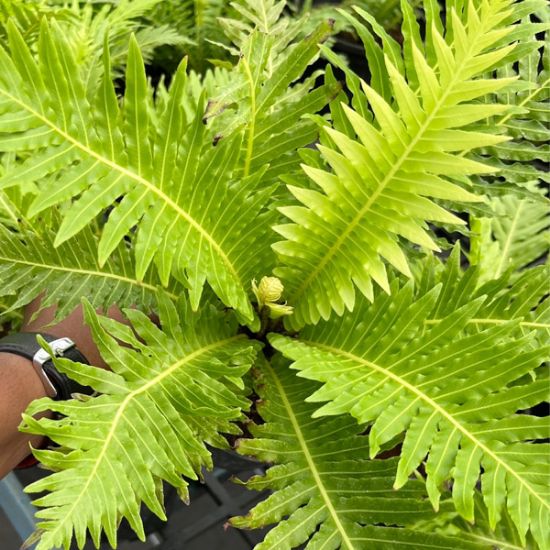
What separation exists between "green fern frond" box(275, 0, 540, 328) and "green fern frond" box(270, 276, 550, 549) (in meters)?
0.08

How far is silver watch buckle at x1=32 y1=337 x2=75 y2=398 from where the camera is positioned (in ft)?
2.41

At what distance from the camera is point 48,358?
73cm

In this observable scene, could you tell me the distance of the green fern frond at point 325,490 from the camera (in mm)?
645

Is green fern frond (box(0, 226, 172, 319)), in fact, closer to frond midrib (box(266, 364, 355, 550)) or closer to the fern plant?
the fern plant

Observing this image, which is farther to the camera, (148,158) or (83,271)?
(83,271)

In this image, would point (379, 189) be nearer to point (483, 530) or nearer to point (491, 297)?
point (491, 297)

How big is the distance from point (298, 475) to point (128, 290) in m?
0.35

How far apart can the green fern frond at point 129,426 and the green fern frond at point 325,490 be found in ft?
0.22

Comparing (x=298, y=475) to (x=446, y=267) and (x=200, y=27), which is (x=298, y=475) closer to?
(x=446, y=267)

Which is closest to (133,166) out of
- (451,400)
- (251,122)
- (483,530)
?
(251,122)

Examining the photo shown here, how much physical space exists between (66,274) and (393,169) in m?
0.47

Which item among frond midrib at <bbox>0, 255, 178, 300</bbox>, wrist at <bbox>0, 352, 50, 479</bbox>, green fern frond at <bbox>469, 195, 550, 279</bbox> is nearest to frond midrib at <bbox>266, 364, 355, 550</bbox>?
frond midrib at <bbox>0, 255, 178, 300</bbox>

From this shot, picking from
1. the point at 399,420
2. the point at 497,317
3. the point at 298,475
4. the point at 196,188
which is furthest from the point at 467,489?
the point at 196,188

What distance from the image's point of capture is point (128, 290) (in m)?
Answer: 0.82
